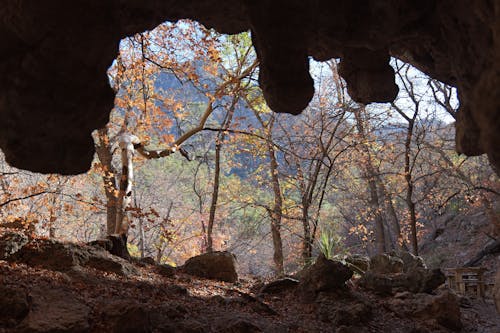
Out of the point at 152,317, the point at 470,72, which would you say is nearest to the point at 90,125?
the point at 152,317

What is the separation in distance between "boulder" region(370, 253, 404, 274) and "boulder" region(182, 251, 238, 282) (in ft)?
11.7

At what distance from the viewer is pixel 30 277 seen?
17.9ft

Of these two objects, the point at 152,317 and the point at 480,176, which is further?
the point at 480,176

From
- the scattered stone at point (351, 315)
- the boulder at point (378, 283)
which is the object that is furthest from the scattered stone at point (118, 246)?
the boulder at point (378, 283)

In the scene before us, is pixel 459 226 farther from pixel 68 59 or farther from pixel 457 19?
pixel 68 59

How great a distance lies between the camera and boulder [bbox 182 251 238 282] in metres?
8.87

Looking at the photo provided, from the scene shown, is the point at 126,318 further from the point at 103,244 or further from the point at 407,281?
the point at 407,281

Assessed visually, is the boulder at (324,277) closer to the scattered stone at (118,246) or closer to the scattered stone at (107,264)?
the scattered stone at (107,264)

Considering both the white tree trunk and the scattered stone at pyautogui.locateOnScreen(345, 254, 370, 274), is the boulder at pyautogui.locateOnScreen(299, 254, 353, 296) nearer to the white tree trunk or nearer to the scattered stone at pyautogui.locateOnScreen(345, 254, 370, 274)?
the scattered stone at pyautogui.locateOnScreen(345, 254, 370, 274)

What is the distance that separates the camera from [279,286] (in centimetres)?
789

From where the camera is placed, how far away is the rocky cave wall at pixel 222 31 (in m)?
3.76

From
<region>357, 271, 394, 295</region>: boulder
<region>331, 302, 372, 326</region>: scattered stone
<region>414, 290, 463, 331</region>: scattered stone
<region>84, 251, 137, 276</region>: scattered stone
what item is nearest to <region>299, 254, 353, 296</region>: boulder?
<region>331, 302, 372, 326</region>: scattered stone

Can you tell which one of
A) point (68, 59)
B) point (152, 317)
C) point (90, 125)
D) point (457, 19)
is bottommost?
point (152, 317)

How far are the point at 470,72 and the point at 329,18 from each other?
174 centimetres
